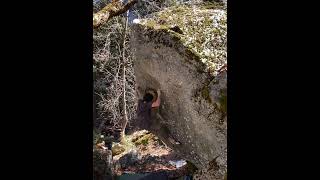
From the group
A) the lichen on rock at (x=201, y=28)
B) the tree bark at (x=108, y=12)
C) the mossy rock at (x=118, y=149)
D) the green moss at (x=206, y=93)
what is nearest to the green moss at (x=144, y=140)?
the mossy rock at (x=118, y=149)

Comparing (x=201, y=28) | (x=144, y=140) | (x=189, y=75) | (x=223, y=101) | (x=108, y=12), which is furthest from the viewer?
(x=144, y=140)

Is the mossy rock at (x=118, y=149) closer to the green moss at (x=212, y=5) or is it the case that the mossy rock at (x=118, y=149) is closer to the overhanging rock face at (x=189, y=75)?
the overhanging rock face at (x=189, y=75)

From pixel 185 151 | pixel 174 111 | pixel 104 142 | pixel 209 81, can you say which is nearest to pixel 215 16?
pixel 209 81

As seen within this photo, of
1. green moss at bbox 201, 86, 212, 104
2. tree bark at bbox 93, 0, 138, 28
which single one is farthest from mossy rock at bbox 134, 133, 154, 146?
tree bark at bbox 93, 0, 138, 28

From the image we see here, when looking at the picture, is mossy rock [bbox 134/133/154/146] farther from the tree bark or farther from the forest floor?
the tree bark

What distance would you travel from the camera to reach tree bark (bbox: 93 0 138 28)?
3.99m

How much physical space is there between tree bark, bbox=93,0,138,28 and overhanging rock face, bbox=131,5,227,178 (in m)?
1.00

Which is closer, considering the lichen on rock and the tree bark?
the tree bark

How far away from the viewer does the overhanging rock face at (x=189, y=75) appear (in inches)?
172

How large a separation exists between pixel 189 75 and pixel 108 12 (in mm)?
1449

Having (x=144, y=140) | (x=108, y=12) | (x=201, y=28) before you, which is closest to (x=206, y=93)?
(x=201, y=28)

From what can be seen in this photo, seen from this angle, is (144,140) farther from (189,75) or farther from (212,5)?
(189,75)

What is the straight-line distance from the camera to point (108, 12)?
13.8 feet
